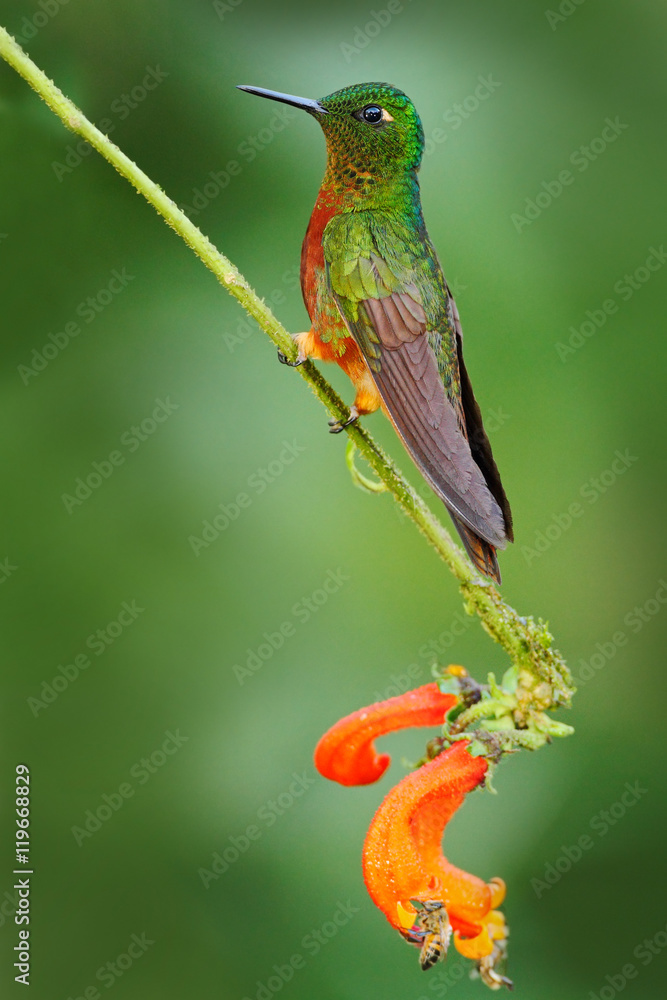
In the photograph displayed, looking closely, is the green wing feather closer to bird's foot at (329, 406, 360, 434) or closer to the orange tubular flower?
bird's foot at (329, 406, 360, 434)

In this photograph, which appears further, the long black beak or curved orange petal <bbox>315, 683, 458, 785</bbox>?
curved orange petal <bbox>315, 683, 458, 785</bbox>

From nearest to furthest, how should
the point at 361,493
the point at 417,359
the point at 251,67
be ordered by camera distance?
the point at 417,359 < the point at 251,67 < the point at 361,493

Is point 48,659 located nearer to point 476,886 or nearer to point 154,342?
point 154,342

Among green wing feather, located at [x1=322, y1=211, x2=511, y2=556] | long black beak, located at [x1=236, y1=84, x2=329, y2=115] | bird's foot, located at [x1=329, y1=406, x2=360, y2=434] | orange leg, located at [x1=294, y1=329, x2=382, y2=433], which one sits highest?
long black beak, located at [x1=236, y1=84, x2=329, y2=115]

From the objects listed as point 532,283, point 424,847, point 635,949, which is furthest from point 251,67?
point 635,949

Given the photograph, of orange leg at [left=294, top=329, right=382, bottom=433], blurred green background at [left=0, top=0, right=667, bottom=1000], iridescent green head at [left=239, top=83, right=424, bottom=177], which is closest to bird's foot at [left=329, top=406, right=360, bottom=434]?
orange leg at [left=294, top=329, right=382, bottom=433]

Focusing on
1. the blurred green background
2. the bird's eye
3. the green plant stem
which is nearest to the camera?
the green plant stem

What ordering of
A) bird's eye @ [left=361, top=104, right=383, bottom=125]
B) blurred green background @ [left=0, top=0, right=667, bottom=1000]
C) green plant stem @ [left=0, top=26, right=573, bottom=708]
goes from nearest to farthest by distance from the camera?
1. green plant stem @ [left=0, top=26, right=573, bottom=708]
2. bird's eye @ [left=361, top=104, right=383, bottom=125]
3. blurred green background @ [left=0, top=0, right=667, bottom=1000]
